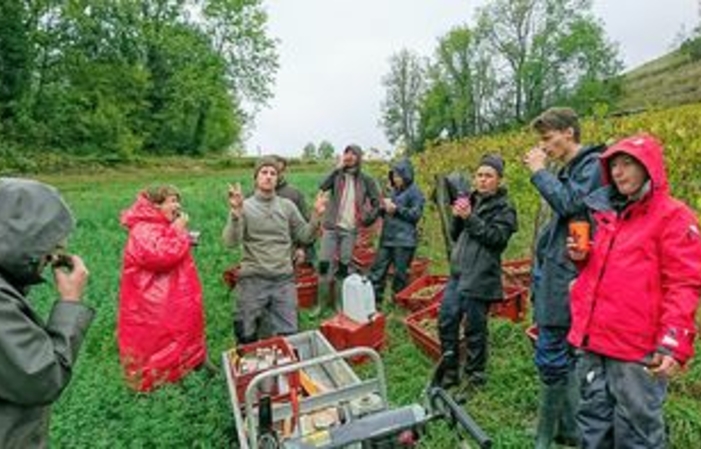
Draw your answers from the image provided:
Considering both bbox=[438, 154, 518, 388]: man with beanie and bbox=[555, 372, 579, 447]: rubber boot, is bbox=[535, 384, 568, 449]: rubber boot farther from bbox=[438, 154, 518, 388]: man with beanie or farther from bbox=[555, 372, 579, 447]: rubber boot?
bbox=[438, 154, 518, 388]: man with beanie

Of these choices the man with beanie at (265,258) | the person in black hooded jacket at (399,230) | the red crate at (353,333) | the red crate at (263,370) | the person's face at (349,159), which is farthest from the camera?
the person in black hooded jacket at (399,230)

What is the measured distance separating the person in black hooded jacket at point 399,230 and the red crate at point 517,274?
1166 mm

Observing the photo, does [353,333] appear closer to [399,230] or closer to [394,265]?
[399,230]

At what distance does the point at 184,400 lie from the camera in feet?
17.6

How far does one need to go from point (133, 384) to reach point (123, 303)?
68 centimetres

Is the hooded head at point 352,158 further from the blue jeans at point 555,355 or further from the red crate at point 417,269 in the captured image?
the blue jeans at point 555,355

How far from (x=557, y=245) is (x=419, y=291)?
169 inches

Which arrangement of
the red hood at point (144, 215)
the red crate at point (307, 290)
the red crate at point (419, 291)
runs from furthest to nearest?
1. the red crate at point (307, 290)
2. the red crate at point (419, 291)
3. the red hood at point (144, 215)

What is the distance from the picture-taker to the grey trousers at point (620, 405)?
3430 mm

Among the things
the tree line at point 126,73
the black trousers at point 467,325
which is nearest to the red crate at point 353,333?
the black trousers at point 467,325

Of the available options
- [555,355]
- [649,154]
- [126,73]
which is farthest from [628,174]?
[126,73]

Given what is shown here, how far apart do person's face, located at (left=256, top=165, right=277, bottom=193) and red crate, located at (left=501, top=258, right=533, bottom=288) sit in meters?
3.09

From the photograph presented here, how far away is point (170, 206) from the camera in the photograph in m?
5.88

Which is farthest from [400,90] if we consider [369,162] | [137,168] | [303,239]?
[303,239]
